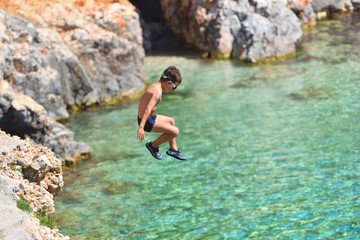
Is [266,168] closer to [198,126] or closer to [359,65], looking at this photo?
[198,126]

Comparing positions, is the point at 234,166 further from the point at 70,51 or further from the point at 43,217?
the point at 70,51

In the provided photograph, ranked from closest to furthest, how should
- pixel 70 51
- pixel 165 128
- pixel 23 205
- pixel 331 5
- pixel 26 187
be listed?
pixel 23 205
pixel 26 187
pixel 165 128
pixel 70 51
pixel 331 5

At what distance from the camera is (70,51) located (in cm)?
1975

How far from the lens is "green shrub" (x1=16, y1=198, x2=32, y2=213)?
7384mm

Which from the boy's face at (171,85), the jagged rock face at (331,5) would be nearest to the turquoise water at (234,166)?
the boy's face at (171,85)

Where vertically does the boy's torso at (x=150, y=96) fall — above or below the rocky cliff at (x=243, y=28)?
above

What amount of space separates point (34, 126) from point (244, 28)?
14131 mm

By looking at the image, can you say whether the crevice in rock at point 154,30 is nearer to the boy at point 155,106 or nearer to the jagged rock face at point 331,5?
the jagged rock face at point 331,5

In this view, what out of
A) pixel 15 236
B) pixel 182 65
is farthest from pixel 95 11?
pixel 15 236

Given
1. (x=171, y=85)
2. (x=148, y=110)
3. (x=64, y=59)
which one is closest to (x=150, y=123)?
(x=148, y=110)

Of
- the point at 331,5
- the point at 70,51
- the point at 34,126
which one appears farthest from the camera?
the point at 331,5

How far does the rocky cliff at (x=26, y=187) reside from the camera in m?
6.55

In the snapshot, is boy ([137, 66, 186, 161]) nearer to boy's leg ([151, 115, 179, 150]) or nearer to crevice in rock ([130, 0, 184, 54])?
boy's leg ([151, 115, 179, 150])

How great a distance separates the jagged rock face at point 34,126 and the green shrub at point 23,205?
666cm
